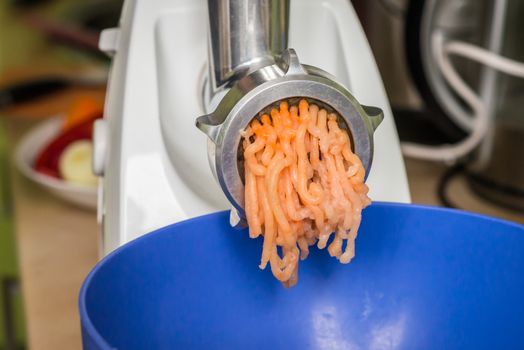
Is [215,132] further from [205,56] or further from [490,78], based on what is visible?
[490,78]

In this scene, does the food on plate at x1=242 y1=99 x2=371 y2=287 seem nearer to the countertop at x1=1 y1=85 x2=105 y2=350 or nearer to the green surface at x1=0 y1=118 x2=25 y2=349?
the countertop at x1=1 y1=85 x2=105 y2=350

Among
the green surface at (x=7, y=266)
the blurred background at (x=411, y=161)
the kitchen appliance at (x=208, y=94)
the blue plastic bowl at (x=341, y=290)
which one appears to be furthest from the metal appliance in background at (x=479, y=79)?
the green surface at (x=7, y=266)

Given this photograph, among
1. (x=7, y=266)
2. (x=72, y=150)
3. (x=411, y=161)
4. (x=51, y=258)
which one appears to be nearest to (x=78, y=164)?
(x=72, y=150)

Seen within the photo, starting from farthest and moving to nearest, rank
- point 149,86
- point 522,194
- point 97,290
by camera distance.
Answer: point 522,194 → point 149,86 → point 97,290

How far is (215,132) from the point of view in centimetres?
41

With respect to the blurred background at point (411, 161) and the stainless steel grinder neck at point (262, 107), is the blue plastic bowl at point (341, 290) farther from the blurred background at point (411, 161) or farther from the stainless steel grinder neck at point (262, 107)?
the blurred background at point (411, 161)

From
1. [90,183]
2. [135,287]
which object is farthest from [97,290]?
[90,183]

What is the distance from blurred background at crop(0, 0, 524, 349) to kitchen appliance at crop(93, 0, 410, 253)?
172 mm

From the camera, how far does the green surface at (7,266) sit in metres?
1.04

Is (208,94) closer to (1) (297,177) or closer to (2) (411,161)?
(1) (297,177)

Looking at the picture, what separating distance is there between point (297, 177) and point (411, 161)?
557 millimetres

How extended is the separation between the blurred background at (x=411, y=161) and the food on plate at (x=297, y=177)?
28cm

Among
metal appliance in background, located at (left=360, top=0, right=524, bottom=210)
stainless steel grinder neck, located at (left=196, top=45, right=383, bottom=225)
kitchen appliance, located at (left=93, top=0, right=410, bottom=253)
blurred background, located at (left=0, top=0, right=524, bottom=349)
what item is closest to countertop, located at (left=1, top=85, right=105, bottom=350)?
blurred background, located at (left=0, top=0, right=524, bottom=349)

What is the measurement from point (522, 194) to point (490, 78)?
136 millimetres
